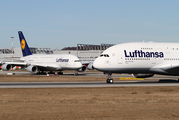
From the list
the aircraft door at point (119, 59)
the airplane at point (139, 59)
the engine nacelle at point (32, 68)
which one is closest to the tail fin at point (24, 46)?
the engine nacelle at point (32, 68)

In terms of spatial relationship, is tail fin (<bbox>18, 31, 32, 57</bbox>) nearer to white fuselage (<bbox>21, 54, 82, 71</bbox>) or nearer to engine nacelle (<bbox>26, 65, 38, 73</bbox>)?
white fuselage (<bbox>21, 54, 82, 71</bbox>)

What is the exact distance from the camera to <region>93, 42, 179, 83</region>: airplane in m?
33.3

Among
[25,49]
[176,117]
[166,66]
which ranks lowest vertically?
[176,117]

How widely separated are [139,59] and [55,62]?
3080 cm

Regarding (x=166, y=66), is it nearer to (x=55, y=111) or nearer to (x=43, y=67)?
(x=55, y=111)

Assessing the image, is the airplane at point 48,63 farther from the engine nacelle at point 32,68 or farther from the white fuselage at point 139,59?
the white fuselage at point 139,59

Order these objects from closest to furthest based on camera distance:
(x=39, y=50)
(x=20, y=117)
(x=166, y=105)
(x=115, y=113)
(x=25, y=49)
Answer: (x=20, y=117), (x=115, y=113), (x=166, y=105), (x=25, y=49), (x=39, y=50)

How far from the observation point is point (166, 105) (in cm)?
1638

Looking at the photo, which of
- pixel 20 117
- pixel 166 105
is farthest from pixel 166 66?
pixel 20 117

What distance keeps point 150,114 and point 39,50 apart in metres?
153

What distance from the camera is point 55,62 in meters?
61.8

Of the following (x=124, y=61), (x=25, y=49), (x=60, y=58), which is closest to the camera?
(x=124, y=61)

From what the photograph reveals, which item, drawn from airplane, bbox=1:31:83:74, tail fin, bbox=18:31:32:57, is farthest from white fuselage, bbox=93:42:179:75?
tail fin, bbox=18:31:32:57

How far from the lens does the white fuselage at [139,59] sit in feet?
109
